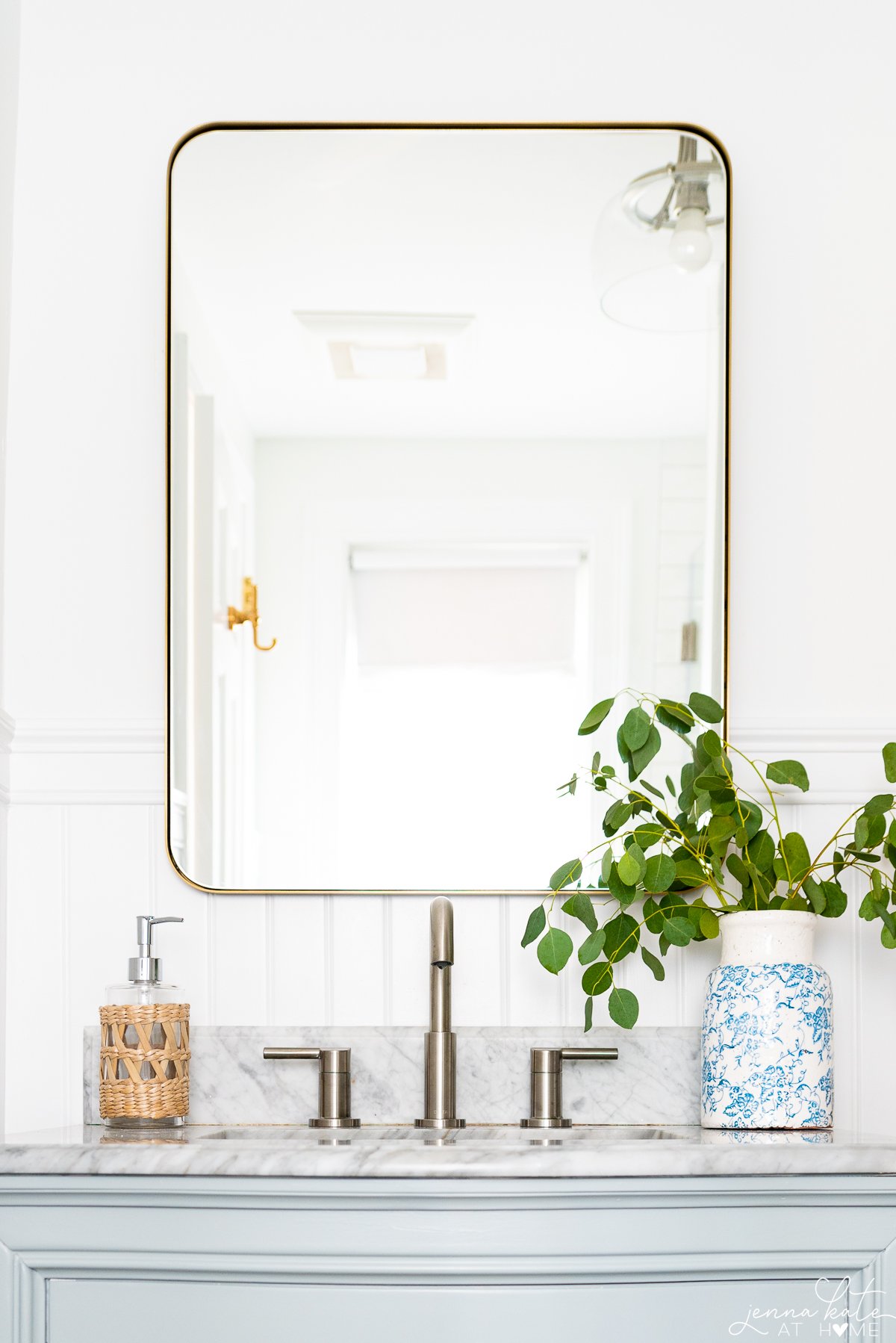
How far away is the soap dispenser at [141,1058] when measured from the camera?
143cm

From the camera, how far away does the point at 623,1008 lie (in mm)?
1415

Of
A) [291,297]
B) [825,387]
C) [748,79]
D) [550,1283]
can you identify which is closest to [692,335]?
[825,387]

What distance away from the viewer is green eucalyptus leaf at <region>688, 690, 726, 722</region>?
1495 millimetres

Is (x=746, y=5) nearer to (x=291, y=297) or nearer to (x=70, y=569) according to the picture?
(x=291, y=297)

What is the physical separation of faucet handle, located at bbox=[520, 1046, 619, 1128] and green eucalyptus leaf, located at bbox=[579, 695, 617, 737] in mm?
336

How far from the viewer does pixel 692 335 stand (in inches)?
66.7

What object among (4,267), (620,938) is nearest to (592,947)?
(620,938)

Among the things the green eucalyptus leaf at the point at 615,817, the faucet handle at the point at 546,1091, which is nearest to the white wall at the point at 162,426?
the faucet handle at the point at 546,1091

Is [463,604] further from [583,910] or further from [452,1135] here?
[452,1135]

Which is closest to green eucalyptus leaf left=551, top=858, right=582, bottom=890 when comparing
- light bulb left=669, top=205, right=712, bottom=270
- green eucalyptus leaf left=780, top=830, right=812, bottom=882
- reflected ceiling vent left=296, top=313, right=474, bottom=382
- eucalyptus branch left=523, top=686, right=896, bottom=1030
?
eucalyptus branch left=523, top=686, right=896, bottom=1030

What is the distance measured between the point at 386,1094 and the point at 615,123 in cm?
114

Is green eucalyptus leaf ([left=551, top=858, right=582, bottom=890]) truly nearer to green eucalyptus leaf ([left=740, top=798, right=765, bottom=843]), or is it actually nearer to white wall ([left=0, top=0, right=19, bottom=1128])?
green eucalyptus leaf ([left=740, top=798, right=765, bottom=843])

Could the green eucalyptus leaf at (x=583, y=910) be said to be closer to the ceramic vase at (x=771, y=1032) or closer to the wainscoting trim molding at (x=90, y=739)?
the ceramic vase at (x=771, y=1032)

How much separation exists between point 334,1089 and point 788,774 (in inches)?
22.4
